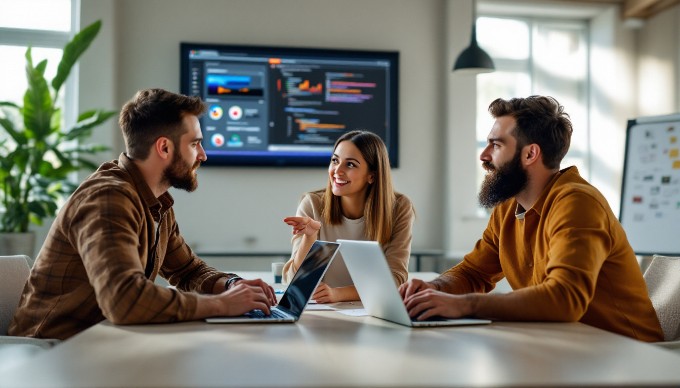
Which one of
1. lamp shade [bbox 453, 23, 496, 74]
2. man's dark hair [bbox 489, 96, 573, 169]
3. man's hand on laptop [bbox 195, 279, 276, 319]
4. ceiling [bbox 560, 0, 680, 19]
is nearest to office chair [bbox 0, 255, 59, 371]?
man's hand on laptop [bbox 195, 279, 276, 319]

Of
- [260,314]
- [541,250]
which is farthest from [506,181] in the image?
[260,314]

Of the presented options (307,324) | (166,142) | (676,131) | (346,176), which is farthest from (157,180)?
(676,131)

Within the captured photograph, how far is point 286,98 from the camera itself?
5828mm

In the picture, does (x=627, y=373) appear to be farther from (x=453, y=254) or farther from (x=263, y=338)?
(x=453, y=254)

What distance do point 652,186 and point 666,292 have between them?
3.10m

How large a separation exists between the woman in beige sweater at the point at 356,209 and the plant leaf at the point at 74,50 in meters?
2.54

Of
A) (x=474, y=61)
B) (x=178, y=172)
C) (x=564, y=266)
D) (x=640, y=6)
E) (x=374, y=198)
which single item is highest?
(x=640, y=6)

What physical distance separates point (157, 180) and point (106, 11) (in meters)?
3.77

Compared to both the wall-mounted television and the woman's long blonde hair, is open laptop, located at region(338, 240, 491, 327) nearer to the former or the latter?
the woman's long blonde hair

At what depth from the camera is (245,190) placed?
5844 millimetres

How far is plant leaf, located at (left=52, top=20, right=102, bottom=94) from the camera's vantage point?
5.05 metres

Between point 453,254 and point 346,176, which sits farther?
point 453,254

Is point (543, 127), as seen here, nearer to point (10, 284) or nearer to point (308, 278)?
point (308, 278)

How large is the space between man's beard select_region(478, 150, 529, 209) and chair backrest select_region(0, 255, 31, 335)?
1419 millimetres
